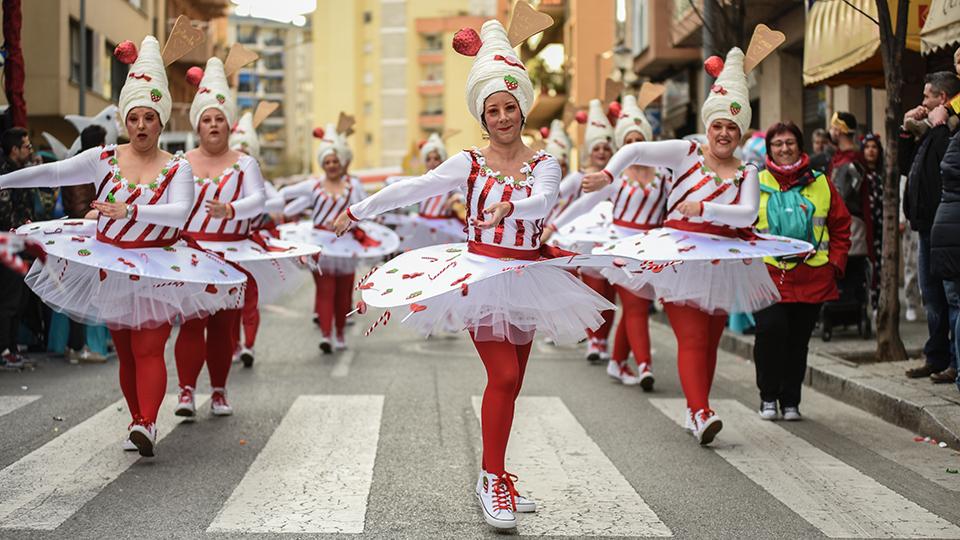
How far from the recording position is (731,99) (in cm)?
773

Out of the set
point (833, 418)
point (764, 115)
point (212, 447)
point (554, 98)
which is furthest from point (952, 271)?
point (554, 98)

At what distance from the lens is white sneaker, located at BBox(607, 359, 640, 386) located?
10336mm

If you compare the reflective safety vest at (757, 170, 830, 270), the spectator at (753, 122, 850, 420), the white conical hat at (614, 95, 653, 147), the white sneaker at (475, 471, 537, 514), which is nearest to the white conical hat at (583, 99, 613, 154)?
the white conical hat at (614, 95, 653, 147)

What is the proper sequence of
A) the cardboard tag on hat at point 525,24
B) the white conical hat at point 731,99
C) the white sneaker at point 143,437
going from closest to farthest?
the cardboard tag on hat at point 525,24 → the white sneaker at point 143,437 → the white conical hat at point 731,99

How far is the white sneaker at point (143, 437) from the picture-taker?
21.9 ft

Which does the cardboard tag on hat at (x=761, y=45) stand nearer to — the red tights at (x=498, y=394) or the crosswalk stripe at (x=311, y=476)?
the red tights at (x=498, y=394)

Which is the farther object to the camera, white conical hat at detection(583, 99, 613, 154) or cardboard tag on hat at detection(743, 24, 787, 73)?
white conical hat at detection(583, 99, 613, 154)

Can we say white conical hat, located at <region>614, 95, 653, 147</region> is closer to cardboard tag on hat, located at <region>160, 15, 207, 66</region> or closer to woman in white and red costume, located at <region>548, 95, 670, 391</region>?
woman in white and red costume, located at <region>548, 95, 670, 391</region>

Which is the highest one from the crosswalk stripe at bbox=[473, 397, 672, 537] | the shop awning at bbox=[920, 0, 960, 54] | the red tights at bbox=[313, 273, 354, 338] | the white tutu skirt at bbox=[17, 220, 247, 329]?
the shop awning at bbox=[920, 0, 960, 54]

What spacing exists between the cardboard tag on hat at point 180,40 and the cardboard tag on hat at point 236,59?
54.9 inches

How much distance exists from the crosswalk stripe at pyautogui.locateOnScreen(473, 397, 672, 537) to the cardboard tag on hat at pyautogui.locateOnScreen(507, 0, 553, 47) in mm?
2362

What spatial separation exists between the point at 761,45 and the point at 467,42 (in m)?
2.60

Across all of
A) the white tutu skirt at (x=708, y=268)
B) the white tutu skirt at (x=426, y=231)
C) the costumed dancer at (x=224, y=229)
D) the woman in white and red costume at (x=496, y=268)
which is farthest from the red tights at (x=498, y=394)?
the white tutu skirt at (x=426, y=231)

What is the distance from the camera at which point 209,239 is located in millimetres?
8734
